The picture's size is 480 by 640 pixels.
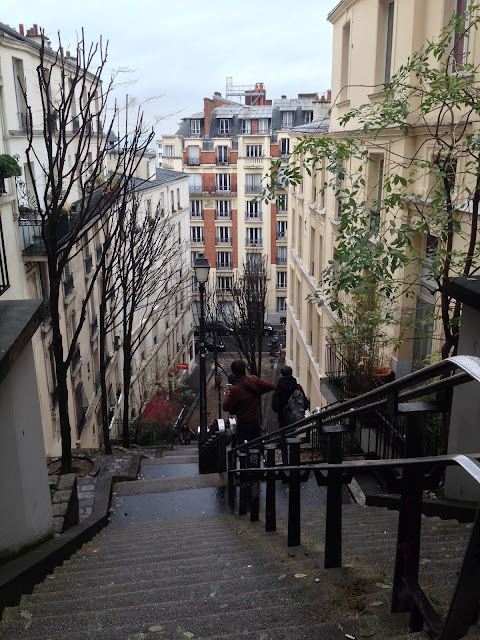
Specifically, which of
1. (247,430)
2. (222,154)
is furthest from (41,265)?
(222,154)

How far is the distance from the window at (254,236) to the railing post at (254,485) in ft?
134

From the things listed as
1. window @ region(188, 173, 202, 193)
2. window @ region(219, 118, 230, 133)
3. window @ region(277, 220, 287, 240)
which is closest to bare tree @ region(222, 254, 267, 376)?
window @ region(277, 220, 287, 240)

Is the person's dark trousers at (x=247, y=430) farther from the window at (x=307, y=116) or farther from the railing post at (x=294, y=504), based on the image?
the window at (x=307, y=116)

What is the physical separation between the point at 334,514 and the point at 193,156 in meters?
46.0

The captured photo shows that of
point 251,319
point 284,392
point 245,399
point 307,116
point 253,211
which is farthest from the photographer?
point 307,116

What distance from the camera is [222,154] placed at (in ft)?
153

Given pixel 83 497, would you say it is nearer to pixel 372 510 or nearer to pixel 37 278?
pixel 372 510

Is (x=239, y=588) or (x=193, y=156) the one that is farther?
(x=193, y=156)

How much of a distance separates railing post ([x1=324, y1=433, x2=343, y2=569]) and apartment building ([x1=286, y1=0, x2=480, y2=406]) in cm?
360

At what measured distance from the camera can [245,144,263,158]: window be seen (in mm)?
45469

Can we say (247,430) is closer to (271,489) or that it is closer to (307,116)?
(271,489)

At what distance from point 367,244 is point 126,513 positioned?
487 cm

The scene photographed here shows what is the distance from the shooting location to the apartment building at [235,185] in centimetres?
4575

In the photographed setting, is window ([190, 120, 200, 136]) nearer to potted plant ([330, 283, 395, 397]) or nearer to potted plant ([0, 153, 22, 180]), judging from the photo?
potted plant ([0, 153, 22, 180])
